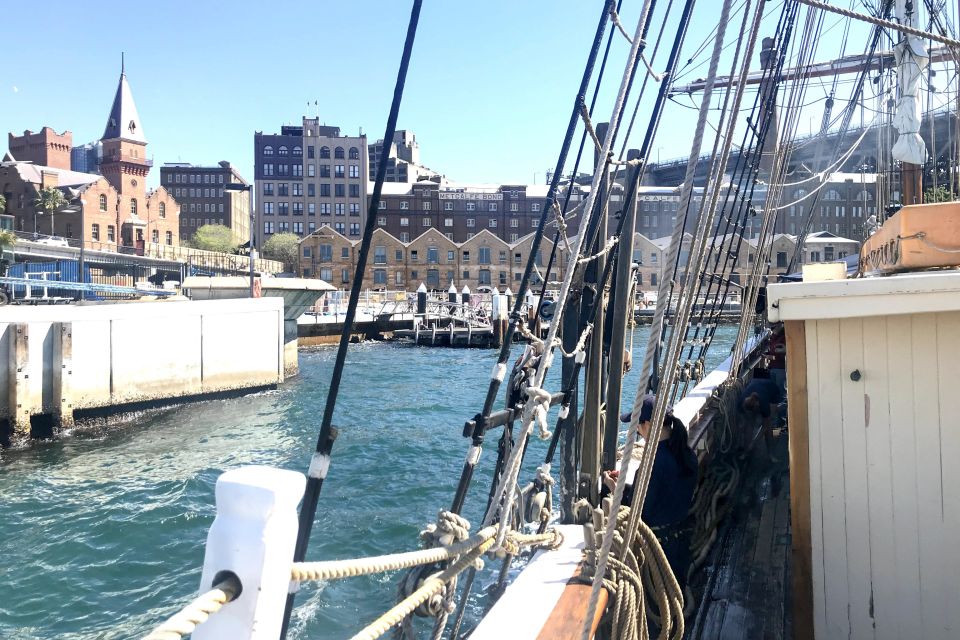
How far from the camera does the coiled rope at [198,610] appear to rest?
1103 millimetres

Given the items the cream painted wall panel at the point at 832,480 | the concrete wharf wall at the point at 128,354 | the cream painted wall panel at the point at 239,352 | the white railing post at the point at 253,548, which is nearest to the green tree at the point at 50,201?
the concrete wharf wall at the point at 128,354

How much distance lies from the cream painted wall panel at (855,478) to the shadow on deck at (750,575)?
0.63 meters

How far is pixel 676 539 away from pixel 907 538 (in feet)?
4.07

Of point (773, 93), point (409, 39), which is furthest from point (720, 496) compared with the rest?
point (773, 93)

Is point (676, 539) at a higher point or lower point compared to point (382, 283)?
lower

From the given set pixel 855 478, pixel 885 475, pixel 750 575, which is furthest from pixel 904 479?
pixel 750 575

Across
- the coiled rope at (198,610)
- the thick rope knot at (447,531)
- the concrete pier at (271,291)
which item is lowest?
the thick rope knot at (447,531)

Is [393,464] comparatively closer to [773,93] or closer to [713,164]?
[773,93]

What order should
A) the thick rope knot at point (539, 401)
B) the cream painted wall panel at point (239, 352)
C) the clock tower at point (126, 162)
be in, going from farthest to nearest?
the clock tower at point (126, 162), the cream painted wall panel at point (239, 352), the thick rope knot at point (539, 401)

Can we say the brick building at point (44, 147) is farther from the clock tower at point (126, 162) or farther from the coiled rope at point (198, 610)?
the coiled rope at point (198, 610)

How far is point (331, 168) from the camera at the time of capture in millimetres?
88875

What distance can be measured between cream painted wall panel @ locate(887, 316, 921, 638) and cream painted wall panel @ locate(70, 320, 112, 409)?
55.8ft

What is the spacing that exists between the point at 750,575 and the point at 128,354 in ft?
55.8

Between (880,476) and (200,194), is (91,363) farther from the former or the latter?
(200,194)
